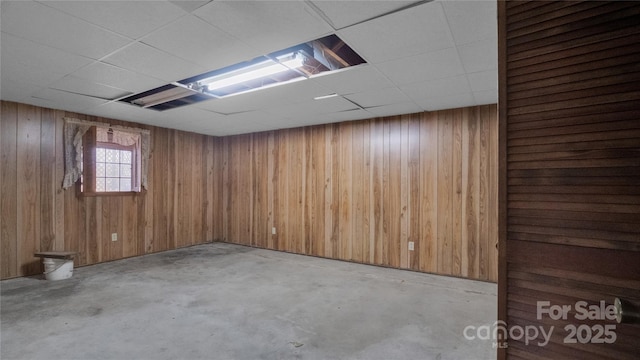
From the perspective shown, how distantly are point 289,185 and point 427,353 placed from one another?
357 cm

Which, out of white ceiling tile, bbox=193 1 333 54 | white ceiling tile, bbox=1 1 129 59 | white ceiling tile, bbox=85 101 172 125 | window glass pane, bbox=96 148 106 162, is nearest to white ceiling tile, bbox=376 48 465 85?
white ceiling tile, bbox=193 1 333 54

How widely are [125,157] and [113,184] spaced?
470mm

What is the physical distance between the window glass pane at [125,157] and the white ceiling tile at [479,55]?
193 inches

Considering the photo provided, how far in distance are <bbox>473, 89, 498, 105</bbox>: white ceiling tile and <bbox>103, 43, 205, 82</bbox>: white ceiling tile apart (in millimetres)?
2794

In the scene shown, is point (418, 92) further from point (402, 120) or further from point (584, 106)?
point (584, 106)

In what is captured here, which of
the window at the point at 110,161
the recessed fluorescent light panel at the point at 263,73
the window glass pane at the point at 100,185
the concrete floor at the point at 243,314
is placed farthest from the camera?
the window glass pane at the point at 100,185

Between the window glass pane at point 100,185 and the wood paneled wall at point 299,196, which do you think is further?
the window glass pane at point 100,185

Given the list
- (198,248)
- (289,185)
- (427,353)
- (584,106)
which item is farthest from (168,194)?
(584,106)

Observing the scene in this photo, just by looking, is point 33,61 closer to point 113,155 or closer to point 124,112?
point 124,112

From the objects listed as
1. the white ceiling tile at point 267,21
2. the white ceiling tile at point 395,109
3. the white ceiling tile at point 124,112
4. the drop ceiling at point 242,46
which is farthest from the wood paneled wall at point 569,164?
the white ceiling tile at point 124,112

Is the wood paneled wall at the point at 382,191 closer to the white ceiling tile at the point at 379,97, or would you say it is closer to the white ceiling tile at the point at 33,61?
the white ceiling tile at the point at 379,97

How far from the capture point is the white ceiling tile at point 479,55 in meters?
2.07

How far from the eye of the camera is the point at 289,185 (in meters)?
5.16

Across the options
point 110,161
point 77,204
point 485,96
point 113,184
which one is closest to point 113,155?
point 110,161
